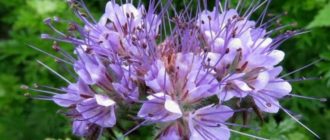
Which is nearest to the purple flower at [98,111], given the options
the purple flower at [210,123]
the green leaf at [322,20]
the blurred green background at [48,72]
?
the purple flower at [210,123]

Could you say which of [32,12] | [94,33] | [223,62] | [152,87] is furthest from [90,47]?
[32,12]

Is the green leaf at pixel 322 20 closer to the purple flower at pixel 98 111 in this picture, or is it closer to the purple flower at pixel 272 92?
the purple flower at pixel 272 92

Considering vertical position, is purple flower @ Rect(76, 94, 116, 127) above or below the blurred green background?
above

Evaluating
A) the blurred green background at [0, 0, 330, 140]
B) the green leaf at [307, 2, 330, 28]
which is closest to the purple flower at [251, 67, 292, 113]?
the green leaf at [307, 2, 330, 28]

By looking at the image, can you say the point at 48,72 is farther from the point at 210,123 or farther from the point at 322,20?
the point at 210,123

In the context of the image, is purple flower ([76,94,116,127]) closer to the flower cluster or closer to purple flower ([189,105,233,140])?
the flower cluster

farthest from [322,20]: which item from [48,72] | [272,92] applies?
[48,72]
